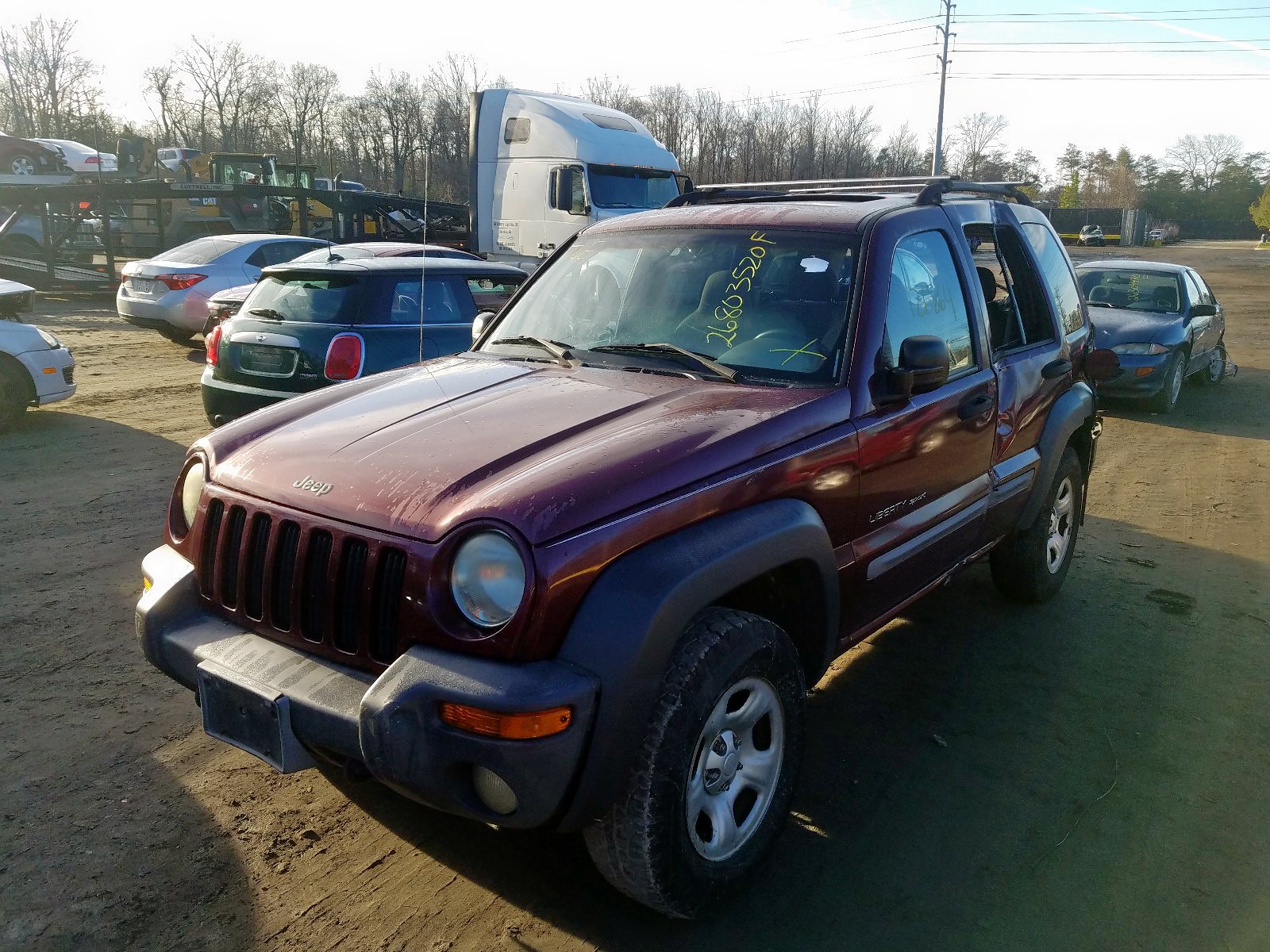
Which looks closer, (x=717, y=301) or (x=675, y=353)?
(x=675, y=353)

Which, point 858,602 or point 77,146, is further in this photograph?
point 77,146

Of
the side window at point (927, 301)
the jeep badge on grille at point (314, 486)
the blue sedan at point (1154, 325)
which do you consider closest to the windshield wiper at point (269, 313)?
the jeep badge on grille at point (314, 486)

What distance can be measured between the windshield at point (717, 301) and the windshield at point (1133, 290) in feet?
31.5

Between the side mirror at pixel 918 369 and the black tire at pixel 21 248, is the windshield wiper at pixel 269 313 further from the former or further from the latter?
the black tire at pixel 21 248

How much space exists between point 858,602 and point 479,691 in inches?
62.7

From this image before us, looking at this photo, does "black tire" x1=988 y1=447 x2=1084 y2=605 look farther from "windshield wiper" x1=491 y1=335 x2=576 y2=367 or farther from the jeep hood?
"windshield wiper" x1=491 y1=335 x2=576 y2=367

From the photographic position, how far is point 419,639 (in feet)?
8.07

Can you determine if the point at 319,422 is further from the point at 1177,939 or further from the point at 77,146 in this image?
the point at 77,146

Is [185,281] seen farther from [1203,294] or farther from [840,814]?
[1203,294]

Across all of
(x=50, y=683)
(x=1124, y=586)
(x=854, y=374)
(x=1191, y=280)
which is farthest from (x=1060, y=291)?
(x=1191, y=280)

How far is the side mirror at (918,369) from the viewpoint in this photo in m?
3.29

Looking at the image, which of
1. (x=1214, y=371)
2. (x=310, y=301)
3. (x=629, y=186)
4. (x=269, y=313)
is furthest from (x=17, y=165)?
(x=1214, y=371)

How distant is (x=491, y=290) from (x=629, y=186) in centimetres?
784

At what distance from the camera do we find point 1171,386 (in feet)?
36.6
